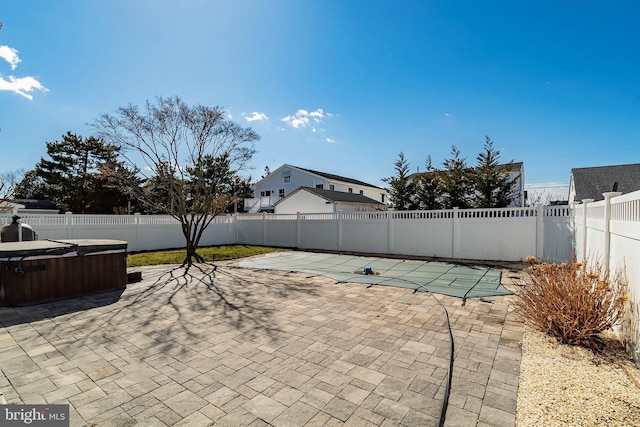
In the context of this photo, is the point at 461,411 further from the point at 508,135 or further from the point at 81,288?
the point at 508,135

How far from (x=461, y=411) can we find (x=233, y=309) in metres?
3.64

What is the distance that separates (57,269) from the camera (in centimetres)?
529

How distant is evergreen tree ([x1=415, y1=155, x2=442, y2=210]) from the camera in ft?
43.8

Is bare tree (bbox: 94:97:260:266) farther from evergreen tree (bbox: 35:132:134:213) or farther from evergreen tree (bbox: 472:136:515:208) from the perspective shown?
evergreen tree (bbox: 35:132:134:213)

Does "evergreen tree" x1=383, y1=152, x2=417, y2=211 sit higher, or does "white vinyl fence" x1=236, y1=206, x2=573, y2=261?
"evergreen tree" x1=383, y1=152, x2=417, y2=211

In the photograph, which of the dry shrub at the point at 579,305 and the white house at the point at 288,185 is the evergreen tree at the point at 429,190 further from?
the white house at the point at 288,185

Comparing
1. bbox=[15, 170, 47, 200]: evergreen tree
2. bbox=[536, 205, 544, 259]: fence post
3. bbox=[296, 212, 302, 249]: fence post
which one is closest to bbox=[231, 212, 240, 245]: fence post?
bbox=[296, 212, 302, 249]: fence post

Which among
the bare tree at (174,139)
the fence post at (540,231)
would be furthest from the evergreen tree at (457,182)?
the bare tree at (174,139)

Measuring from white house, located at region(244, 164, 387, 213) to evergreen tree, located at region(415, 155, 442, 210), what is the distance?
13.5m

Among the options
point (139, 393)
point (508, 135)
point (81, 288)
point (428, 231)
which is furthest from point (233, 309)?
point (508, 135)

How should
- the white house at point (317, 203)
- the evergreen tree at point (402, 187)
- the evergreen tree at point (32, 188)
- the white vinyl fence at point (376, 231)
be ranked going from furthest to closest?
A: the evergreen tree at point (32, 188) < the white house at point (317, 203) < the evergreen tree at point (402, 187) < the white vinyl fence at point (376, 231)

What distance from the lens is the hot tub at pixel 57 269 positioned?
4.78m

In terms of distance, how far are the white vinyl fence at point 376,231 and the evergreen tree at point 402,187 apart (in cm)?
338

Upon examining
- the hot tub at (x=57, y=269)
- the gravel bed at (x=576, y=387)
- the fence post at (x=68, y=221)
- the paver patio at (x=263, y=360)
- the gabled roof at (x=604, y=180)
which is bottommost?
the paver patio at (x=263, y=360)
